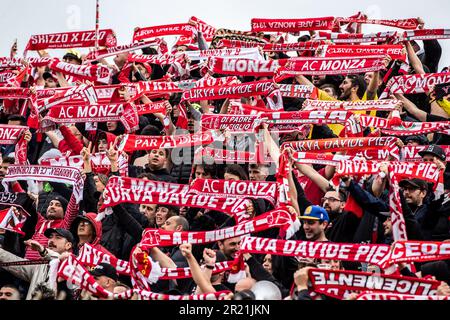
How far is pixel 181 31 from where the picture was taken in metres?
23.4

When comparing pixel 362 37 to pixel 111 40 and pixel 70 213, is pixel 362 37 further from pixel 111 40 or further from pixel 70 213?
pixel 70 213

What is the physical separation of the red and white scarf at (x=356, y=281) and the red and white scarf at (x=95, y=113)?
6.54m

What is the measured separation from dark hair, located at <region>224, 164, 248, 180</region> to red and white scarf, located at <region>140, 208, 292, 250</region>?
207 centimetres

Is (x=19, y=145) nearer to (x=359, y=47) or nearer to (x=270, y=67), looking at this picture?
(x=270, y=67)

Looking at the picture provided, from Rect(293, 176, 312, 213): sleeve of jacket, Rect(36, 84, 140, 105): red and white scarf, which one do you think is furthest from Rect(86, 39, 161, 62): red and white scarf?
Rect(293, 176, 312, 213): sleeve of jacket

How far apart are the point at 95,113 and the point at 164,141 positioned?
1.72 meters

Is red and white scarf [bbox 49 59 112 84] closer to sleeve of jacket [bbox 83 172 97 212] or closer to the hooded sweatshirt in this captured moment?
sleeve of jacket [bbox 83 172 97 212]

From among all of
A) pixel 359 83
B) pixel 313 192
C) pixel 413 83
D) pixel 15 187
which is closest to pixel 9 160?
pixel 15 187

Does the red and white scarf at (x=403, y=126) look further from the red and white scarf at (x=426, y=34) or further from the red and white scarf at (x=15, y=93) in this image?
the red and white scarf at (x=15, y=93)

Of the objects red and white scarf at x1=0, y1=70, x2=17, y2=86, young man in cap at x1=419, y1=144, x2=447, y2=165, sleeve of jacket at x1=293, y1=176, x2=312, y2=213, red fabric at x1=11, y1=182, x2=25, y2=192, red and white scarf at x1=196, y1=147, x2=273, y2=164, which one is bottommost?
red fabric at x1=11, y1=182, x2=25, y2=192

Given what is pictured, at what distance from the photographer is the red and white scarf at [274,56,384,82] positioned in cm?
1828

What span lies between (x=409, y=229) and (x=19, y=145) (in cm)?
590

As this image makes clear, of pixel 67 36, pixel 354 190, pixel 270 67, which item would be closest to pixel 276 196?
pixel 354 190

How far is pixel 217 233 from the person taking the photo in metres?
13.9
